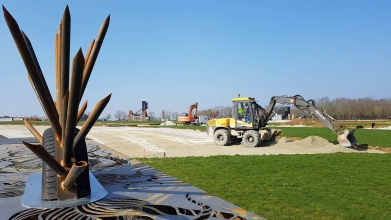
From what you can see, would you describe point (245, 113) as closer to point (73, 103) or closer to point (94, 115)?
point (94, 115)

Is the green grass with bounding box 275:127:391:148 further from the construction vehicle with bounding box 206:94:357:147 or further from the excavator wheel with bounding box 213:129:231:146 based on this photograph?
the excavator wheel with bounding box 213:129:231:146

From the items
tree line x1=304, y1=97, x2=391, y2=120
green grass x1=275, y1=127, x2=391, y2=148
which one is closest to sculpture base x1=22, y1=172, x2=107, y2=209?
green grass x1=275, y1=127, x2=391, y2=148

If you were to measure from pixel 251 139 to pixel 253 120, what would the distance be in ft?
3.45

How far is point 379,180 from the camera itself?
7.34 m

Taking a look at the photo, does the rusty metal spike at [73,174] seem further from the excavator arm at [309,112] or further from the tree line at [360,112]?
the tree line at [360,112]

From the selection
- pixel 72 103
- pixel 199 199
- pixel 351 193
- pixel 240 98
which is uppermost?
pixel 240 98

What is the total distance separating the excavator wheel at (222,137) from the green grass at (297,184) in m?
6.82

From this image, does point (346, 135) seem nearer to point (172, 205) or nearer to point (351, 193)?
point (351, 193)

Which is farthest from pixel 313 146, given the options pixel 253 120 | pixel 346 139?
pixel 253 120

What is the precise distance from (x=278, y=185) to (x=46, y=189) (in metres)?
4.88

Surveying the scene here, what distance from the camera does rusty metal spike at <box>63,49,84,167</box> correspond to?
2.56 m

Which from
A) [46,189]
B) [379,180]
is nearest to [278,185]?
[379,180]

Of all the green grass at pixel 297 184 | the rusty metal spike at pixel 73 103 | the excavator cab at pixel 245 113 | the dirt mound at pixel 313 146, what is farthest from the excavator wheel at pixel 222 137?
the rusty metal spike at pixel 73 103

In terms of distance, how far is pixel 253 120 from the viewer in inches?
671
